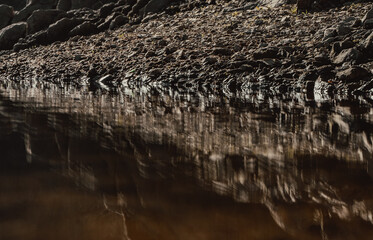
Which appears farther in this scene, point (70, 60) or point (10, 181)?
point (70, 60)

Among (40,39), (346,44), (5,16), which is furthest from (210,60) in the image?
(5,16)

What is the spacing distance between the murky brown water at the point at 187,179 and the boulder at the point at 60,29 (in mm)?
16892

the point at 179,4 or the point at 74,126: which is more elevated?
the point at 179,4

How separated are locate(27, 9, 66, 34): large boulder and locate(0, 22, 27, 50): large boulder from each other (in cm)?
47

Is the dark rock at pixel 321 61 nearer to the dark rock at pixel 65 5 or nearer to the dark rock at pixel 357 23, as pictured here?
the dark rock at pixel 357 23

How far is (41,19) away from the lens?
21.8m

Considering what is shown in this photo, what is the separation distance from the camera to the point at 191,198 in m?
1.64

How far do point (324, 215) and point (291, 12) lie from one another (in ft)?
36.9

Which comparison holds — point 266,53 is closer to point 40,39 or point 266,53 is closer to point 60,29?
point 60,29

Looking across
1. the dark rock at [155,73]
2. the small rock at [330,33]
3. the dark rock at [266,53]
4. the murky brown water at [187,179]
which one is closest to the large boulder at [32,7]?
the dark rock at [155,73]

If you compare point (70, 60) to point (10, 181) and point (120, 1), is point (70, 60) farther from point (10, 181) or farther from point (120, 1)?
point (10, 181)

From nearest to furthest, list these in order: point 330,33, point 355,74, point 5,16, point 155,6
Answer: point 355,74 < point 330,33 < point 155,6 < point 5,16

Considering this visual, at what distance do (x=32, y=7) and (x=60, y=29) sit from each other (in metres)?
9.26

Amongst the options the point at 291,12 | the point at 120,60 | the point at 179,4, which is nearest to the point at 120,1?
the point at 179,4
